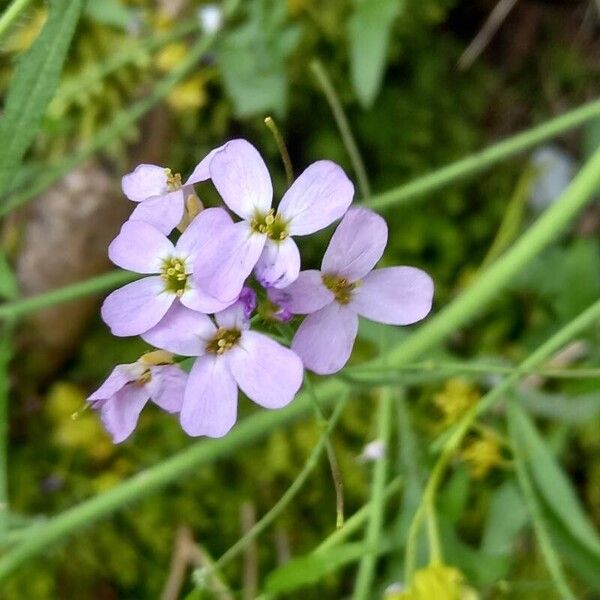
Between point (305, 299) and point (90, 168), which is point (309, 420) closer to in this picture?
point (90, 168)

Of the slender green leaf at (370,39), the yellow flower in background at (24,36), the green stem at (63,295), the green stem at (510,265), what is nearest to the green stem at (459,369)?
the green stem at (510,265)

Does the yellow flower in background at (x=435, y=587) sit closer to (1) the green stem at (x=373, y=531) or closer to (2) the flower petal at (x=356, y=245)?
(1) the green stem at (x=373, y=531)

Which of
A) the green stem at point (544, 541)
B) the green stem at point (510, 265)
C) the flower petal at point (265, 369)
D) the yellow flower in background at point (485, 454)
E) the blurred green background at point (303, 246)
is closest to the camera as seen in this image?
the flower petal at point (265, 369)

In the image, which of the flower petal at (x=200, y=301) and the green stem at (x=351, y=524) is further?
the green stem at (x=351, y=524)

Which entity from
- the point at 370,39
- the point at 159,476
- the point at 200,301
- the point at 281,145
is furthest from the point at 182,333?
the point at 370,39

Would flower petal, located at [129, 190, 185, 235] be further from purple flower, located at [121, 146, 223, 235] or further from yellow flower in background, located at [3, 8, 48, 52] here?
yellow flower in background, located at [3, 8, 48, 52]

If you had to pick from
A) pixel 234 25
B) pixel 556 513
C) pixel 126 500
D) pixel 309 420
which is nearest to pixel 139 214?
pixel 126 500

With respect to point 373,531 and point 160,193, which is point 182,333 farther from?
point 373,531

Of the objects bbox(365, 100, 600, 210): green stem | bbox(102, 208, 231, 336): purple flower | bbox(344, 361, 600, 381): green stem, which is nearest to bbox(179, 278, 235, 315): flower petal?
bbox(102, 208, 231, 336): purple flower
